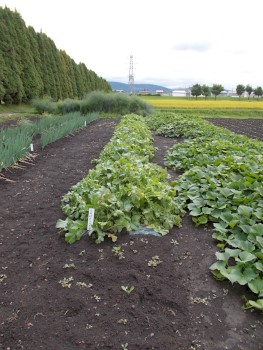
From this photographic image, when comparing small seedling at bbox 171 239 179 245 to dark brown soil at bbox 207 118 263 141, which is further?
dark brown soil at bbox 207 118 263 141

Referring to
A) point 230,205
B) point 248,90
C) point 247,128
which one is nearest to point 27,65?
point 247,128

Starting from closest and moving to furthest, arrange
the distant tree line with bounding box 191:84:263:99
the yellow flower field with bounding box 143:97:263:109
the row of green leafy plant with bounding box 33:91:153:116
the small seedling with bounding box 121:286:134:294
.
A: the small seedling with bounding box 121:286:134:294, the row of green leafy plant with bounding box 33:91:153:116, the yellow flower field with bounding box 143:97:263:109, the distant tree line with bounding box 191:84:263:99

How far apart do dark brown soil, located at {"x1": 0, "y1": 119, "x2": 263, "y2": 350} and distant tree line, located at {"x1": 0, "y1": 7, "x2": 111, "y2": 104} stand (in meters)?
14.9

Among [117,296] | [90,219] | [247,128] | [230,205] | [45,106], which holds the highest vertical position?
[45,106]

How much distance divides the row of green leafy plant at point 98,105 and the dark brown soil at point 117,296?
14.7m

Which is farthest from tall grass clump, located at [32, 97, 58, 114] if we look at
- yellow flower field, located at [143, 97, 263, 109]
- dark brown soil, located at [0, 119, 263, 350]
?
dark brown soil, located at [0, 119, 263, 350]

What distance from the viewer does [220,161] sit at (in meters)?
4.50

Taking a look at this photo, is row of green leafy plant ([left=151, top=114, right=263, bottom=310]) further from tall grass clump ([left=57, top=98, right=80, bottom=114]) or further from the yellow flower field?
the yellow flower field

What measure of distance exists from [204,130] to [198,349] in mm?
7238

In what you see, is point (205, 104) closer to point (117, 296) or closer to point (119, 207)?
point (119, 207)

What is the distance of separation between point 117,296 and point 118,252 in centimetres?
47

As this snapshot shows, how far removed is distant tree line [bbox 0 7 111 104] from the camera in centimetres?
1678

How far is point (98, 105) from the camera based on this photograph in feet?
59.0

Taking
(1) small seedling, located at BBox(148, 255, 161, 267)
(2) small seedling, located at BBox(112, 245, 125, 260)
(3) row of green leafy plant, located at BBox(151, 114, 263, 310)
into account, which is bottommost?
(1) small seedling, located at BBox(148, 255, 161, 267)
